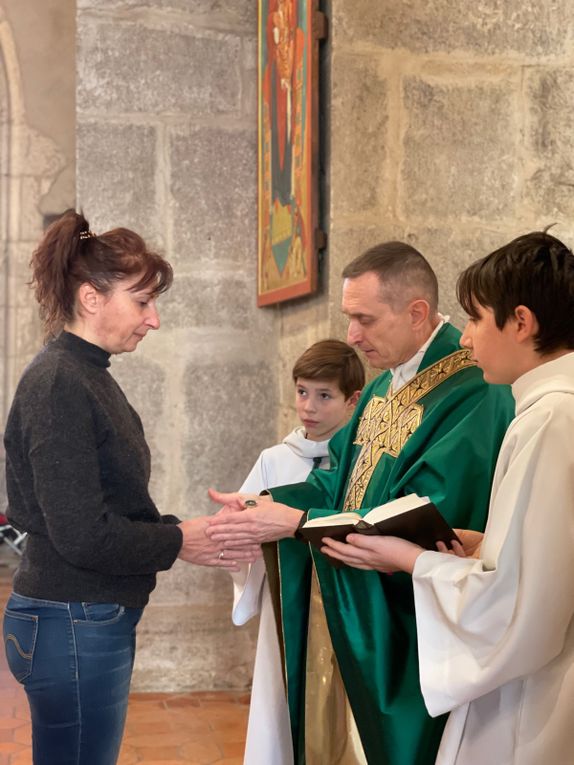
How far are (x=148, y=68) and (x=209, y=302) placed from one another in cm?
115

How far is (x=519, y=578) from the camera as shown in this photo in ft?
6.40

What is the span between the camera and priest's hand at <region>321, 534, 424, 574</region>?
225 cm

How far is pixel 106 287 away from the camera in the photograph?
2.41 m

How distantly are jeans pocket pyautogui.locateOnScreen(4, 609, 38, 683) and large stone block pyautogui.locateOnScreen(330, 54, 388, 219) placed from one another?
82.0 inches

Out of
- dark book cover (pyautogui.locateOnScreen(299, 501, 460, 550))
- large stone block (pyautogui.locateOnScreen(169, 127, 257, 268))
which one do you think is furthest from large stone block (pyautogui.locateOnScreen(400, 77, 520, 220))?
dark book cover (pyautogui.locateOnScreen(299, 501, 460, 550))

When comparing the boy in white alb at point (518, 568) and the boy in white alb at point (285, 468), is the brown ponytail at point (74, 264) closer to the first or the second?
the boy in white alb at point (518, 568)

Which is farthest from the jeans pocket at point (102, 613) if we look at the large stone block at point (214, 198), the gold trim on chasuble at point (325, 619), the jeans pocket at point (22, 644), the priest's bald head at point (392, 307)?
the large stone block at point (214, 198)

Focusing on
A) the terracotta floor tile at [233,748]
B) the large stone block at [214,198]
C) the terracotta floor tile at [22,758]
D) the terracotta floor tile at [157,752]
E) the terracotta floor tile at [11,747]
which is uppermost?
the large stone block at [214,198]

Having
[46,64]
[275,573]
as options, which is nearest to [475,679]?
[275,573]

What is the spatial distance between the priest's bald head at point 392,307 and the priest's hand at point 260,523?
1.75 ft

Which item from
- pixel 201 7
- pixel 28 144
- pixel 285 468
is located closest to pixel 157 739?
pixel 285 468

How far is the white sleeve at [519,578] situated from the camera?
6.29ft

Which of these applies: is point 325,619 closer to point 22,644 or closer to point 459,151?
point 22,644

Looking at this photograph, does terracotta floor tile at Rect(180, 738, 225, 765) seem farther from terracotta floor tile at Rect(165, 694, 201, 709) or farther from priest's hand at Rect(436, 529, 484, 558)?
priest's hand at Rect(436, 529, 484, 558)
